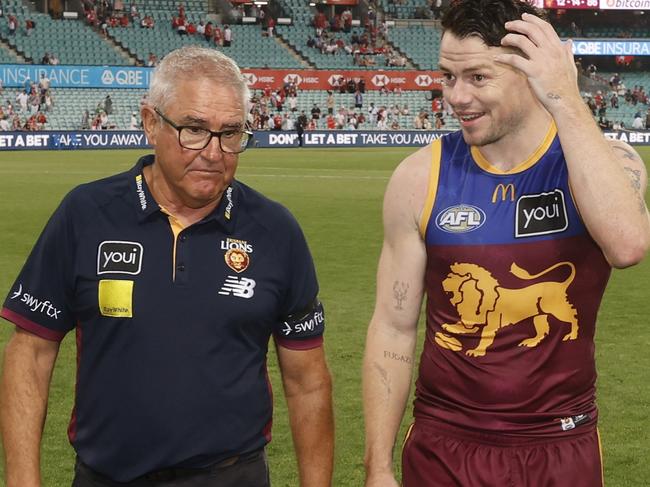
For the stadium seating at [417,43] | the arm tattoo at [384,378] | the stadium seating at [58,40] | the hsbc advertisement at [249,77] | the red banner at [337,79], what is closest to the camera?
the arm tattoo at [384,378]

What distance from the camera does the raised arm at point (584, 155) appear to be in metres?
3.14

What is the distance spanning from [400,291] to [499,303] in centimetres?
35

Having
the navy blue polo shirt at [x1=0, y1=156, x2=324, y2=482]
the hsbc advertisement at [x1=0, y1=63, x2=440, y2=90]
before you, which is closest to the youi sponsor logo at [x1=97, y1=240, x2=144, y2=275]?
the navy blue polo shirt at [x1=0, y1=156, x2=324, y2=482]

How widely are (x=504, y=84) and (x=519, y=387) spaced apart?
0.93 meters

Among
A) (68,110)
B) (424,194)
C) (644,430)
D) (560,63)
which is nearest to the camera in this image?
(560,63)

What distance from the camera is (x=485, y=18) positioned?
333 centimetres

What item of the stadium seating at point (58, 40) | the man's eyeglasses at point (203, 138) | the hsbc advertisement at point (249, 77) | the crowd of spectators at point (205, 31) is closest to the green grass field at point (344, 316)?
the man's eyeglasses at point (203, 138)

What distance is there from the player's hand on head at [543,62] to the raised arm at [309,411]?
112cm

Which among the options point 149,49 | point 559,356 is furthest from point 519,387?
point 149,49

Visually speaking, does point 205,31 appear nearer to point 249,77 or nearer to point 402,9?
point 249,77

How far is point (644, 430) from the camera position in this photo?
279 inches

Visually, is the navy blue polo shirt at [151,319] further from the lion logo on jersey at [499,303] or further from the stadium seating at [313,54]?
the stadium seating at [313,54]

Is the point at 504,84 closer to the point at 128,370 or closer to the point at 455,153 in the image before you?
the point at 455,153

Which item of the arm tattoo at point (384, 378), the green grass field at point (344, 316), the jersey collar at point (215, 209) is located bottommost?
the green grass field at point (344, 316)
